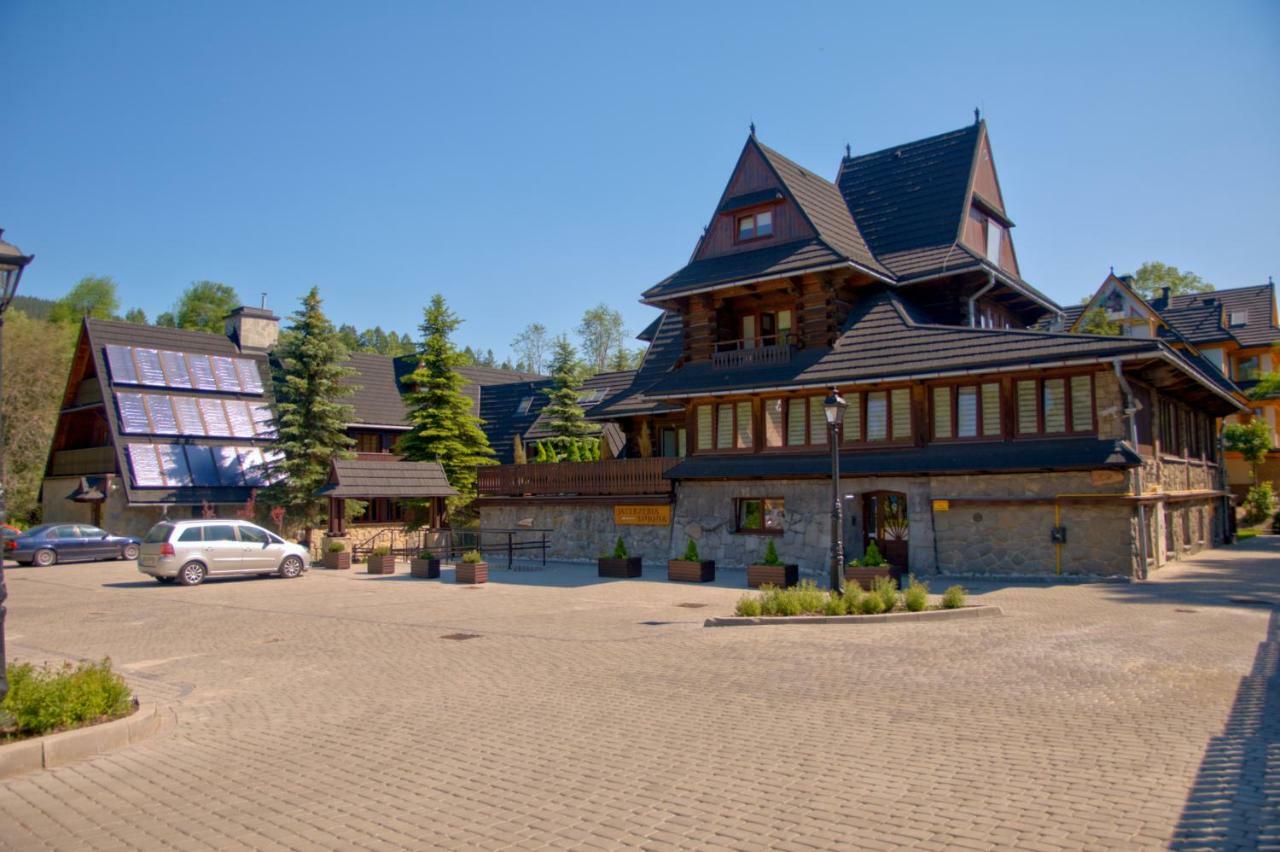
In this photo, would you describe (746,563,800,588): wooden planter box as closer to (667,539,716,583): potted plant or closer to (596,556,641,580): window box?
(667,539,716,583): potted plant

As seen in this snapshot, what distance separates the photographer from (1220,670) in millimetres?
11078

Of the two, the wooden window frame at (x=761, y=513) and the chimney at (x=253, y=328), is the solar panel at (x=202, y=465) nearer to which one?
the chimney at (x=253, y=328)

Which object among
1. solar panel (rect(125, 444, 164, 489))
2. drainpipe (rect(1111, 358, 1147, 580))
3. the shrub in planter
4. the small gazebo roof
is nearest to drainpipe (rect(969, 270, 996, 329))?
drainpipe (rect(1111, 358, 1147, 580))

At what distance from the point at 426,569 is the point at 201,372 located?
23.4 metres

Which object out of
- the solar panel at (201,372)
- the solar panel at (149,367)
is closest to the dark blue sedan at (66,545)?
the solar panel at (149,367)

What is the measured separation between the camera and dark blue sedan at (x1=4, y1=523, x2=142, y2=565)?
32469 millimetres

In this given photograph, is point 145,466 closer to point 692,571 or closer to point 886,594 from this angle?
point 692,571

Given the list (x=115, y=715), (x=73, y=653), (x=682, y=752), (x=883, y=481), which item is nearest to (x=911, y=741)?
(x=682, y=752)

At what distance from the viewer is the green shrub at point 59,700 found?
8359 millimetres

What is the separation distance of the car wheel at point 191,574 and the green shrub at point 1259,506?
45112mm

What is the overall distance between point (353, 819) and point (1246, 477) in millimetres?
62281

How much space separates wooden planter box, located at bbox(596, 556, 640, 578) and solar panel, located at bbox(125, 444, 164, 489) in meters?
22.8

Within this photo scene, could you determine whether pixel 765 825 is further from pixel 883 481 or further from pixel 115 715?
pixel 883 481

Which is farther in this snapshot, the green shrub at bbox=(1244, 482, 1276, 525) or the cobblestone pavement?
the green shrub at bbox=(1244, 482, 1276, 525)
